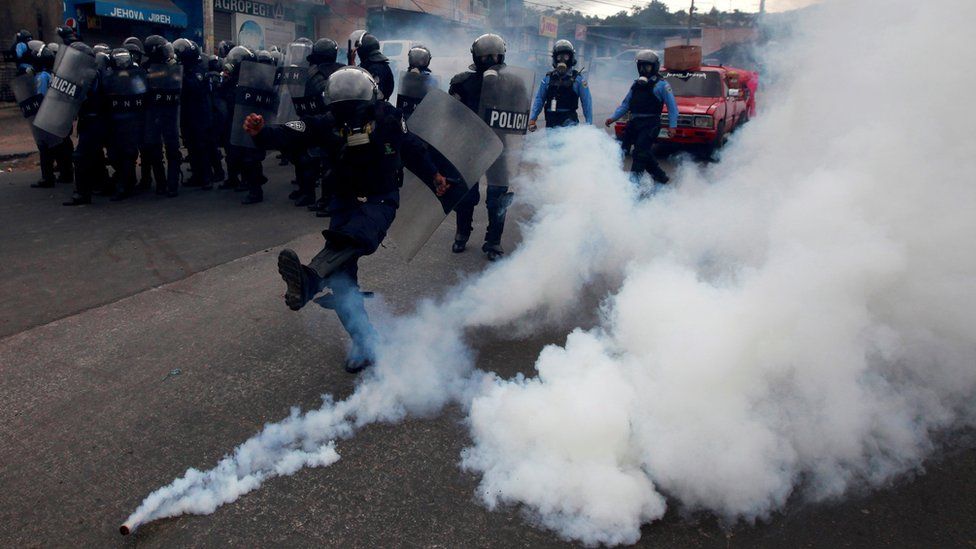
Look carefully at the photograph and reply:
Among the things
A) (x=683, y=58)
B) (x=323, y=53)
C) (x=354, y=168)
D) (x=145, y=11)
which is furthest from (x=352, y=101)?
(x=145, y=11)

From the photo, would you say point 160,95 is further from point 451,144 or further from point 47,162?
point 451,144

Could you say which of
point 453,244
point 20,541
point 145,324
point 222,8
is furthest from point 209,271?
point 222,8

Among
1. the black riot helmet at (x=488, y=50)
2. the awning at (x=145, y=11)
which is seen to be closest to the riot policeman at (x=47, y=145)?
the black riot helmet at (x=488, y=50)

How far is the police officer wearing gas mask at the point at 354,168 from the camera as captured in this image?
12.1 ft

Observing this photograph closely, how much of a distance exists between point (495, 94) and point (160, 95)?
498cm

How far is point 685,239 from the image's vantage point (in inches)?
199

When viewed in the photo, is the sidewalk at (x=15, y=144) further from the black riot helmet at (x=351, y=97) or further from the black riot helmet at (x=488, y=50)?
the black riot helmet at (x=351, y=97)

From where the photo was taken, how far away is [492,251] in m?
6.01

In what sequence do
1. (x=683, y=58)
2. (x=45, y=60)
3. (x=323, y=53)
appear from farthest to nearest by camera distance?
(x=683, y=58), (x=45, y=60), (x=323, y=53)

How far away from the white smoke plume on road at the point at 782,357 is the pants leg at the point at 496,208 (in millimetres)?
1842

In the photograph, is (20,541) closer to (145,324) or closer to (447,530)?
(447,530)

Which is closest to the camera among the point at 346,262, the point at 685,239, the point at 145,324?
the point at 346,262

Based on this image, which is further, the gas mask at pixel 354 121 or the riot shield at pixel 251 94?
the riot shield at pixel 251 94

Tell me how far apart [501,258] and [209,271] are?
255cm
